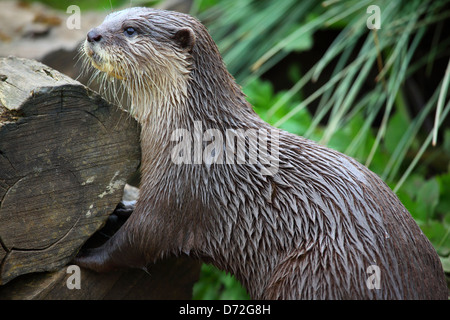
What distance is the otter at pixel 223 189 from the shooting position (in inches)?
73.0

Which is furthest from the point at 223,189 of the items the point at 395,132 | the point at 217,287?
the point at 395,132

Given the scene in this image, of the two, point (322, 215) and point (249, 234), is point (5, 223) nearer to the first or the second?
point (249, 234)

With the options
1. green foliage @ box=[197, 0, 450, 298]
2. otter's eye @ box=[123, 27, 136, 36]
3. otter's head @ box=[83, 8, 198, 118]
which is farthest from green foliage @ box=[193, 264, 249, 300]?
otter's eye @ box=[123, 27, 136, 36]

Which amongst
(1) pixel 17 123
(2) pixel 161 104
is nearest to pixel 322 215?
(2) pixel 161 104

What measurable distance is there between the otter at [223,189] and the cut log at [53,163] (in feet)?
0.36

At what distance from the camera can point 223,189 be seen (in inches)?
78.2

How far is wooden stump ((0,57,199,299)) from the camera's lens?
189cm

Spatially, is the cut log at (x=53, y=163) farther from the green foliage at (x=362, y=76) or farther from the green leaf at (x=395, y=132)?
the green leaf at (x=395, y=132)

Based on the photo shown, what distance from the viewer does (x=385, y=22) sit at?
3.33 meters

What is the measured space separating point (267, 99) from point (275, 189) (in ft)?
6.14

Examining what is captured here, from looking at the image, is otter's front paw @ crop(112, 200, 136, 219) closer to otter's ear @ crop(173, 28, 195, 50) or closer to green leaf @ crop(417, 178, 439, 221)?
otter's ear @ crop(173, 28, 195, 50)

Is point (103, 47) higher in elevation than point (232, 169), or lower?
higher

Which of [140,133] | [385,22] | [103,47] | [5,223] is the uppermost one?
[385,22]

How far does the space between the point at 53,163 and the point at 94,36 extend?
0.50 meters
